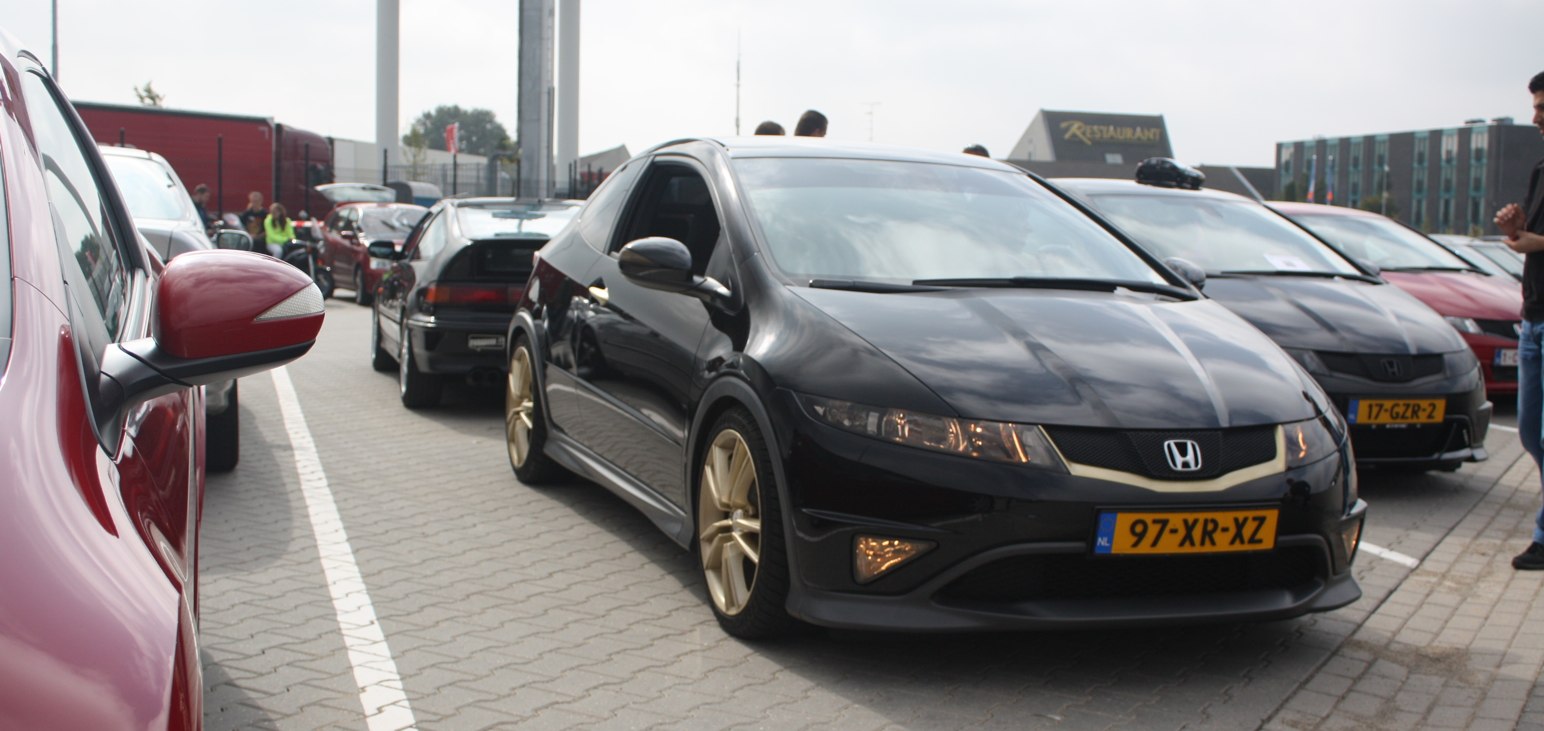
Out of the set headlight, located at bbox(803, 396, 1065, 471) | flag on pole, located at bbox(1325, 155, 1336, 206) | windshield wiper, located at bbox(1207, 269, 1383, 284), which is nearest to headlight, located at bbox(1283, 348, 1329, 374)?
windshield wiper, located at bbox(1207, 269, 1383, 284)

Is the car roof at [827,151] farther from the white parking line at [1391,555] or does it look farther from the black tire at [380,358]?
the black tire at [380,358]

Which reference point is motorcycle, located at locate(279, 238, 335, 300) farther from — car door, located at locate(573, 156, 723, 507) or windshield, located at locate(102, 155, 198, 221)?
car door, located at locate(573, 156, 723, 507)

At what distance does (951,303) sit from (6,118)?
2845 mm

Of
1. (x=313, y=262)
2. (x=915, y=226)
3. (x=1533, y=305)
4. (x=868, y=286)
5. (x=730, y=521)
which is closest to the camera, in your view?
(x=730, y=521)

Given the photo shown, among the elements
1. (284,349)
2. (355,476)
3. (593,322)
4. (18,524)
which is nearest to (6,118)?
(284,349)

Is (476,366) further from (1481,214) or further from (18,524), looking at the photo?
(1481,214)

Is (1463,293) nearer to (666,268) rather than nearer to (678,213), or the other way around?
(678,213)

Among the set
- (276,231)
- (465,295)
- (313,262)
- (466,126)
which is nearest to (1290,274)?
(465,295)

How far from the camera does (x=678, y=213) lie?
573 cm

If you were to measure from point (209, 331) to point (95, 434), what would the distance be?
0.26 metres

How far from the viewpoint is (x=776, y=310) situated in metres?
4.53

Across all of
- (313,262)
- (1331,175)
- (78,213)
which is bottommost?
(313,262)

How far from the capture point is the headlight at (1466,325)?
32.2 feet

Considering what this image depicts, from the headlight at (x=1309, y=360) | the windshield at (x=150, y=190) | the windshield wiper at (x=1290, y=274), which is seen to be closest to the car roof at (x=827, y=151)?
the headlight at (x=1309, y=360)
